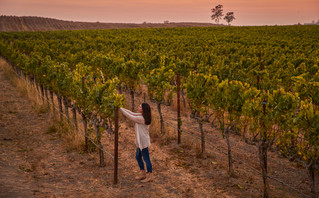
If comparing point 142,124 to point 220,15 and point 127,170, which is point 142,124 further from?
point 220,15

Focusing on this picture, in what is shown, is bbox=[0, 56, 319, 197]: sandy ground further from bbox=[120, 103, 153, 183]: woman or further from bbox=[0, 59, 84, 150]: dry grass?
bbox=[120, 103, 153, 183]: woman

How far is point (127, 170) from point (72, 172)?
171cm

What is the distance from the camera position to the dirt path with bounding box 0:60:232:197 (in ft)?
21.8

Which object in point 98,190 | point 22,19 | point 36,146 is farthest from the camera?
point 22,19

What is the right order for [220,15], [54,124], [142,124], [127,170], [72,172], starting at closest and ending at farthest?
[142,124] → [72,172] → [127,170] → [54,124] → [220,15]

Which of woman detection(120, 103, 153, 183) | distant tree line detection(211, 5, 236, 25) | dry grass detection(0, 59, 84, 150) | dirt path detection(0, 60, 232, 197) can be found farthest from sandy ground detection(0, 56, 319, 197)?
distant tree line detection(211, 5, 236, 25)

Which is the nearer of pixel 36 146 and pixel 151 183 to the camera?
pixel 151 183

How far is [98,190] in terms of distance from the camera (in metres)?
6.79

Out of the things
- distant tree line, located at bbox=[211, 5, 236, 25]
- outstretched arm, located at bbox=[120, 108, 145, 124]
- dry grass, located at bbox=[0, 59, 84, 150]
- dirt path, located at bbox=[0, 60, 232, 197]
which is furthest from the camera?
distant tree line, located at bbox=[211, 5, 236, 25]

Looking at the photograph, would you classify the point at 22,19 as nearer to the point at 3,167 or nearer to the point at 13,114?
the point at 13,114

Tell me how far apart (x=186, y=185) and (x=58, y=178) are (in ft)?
12.4

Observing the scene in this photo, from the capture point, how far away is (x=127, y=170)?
7969mm

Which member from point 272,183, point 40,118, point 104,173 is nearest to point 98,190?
point 104,173

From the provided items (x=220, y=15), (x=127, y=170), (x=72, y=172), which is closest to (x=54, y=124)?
(x=72, y=172)
